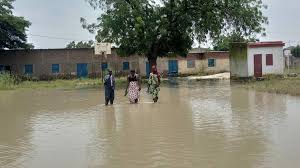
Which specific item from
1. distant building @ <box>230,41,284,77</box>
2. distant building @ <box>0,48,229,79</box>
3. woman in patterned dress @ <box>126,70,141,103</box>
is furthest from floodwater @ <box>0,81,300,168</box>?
distant building @ <box>0,48,229,79</box>

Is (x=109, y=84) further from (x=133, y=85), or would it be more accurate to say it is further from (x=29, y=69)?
(x=29, y=69)

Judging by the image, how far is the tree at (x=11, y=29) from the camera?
1956 inches

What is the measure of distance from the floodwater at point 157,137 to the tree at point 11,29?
3345cm

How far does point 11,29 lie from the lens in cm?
5072

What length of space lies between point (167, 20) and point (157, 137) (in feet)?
83.7

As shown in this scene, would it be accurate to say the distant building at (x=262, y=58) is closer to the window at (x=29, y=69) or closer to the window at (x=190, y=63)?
the window at (x=190, y=63)

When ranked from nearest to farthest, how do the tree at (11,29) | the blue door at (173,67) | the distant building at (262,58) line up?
the distant building at (262,58) < the tree at (11,29) < the blue door at (173,67)

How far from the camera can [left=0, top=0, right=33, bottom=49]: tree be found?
1956 inches

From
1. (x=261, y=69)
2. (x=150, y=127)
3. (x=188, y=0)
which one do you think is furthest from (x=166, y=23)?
(x=150, y=127)

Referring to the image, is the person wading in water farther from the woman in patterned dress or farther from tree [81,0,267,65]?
tree [81,0,267,65]

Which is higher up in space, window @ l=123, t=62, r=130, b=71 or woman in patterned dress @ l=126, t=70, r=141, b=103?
window @ l=123, t=62, r=130, b=71

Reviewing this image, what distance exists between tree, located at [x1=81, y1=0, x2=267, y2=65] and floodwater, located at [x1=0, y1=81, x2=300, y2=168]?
710 inches

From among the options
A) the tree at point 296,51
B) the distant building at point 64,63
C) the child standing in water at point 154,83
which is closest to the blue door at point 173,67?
the distant building at point 64,63

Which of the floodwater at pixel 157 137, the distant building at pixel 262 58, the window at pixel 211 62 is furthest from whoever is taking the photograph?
the window at pixel 211 62
